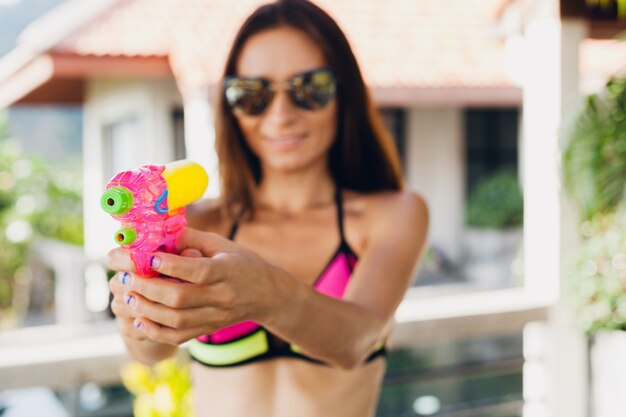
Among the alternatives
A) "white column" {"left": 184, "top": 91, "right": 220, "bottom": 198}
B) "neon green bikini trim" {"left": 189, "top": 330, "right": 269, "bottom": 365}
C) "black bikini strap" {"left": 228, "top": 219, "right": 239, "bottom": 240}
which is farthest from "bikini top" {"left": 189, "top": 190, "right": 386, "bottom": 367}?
"white column" {"left": 184, "top": 91, "right": 220, "bottom": 198}

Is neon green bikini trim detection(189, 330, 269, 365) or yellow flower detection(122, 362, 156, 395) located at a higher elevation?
neon green bikini trim detection(189, 330, 269, 365)

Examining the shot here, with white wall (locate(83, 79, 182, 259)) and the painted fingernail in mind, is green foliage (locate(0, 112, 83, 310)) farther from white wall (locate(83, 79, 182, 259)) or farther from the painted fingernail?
the painted fingernail

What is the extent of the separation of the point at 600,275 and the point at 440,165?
696 cm

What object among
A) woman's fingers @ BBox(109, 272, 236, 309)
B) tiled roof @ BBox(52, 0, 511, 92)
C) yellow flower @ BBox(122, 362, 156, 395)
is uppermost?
tiled roof @ BBox(52, 0, 511, 92)

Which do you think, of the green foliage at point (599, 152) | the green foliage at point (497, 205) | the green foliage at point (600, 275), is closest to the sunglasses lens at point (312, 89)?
the green foliage at point (599, 152)

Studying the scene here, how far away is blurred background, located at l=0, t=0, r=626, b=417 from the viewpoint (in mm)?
2965

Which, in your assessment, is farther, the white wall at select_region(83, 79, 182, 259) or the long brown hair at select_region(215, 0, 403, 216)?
the white wall at select_region(83, 79, 182, 259)

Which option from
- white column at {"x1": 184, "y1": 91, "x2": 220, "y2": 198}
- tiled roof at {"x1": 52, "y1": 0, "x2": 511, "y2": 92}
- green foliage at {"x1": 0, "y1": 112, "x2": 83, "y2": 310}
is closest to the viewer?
white column at {"x1": 184, "y1": 91, "x2": 220, "y2": 198}

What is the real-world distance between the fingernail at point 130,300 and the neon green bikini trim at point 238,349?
549 mm

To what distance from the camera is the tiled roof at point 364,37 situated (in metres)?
7.02

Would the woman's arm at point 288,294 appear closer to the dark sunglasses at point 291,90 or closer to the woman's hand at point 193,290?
the woman's hand at point 193,290

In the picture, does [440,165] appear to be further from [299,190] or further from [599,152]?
[299,190]

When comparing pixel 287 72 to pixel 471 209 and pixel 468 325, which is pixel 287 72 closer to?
pixel 468 325

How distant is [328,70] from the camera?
1.55 meters
